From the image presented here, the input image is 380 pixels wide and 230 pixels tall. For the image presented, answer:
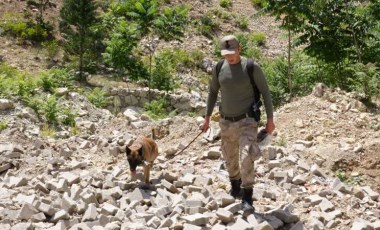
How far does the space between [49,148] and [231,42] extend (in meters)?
4.99

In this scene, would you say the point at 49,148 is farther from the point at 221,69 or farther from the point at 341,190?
the point at 341,190

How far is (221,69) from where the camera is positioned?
543cm

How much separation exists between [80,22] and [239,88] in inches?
614

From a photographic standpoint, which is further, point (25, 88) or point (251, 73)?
point (25, 88)

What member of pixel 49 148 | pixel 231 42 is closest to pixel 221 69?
pixel 231 42

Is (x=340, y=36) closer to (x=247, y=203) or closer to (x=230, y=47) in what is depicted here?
(x=230, y=47)

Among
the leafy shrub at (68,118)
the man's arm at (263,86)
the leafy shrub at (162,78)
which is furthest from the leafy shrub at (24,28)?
the man's arm at (263,86)

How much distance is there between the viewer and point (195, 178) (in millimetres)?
6641

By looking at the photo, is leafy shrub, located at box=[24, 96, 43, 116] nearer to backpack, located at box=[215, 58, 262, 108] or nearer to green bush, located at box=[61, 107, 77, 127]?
green bush, located at box=[61, 107, 77, 127]

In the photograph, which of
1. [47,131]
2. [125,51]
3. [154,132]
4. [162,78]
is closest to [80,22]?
[125,51]

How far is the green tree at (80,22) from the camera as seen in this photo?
19516mm

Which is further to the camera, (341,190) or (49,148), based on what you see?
(49,148)

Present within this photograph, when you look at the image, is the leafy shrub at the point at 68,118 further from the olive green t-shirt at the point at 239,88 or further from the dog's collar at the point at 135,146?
the olive green t-shirt at the point at 239,88

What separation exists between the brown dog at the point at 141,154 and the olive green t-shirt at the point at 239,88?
1.35m
